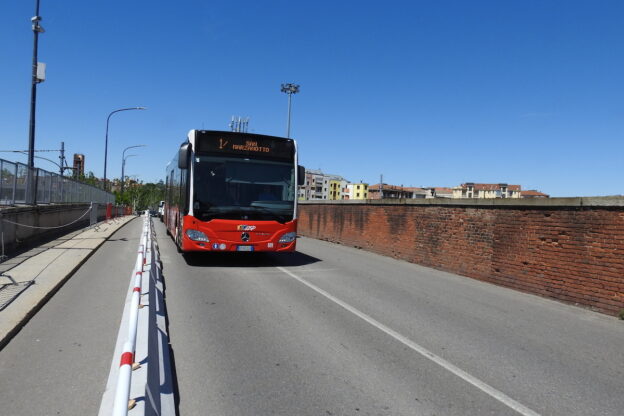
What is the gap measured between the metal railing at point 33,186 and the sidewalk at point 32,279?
5.62ft

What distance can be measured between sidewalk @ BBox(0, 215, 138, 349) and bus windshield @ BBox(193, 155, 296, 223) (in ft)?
10.5

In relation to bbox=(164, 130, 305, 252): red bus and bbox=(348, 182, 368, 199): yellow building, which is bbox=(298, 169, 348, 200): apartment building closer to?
bbox=(348, 182, 368, 199): yellow building

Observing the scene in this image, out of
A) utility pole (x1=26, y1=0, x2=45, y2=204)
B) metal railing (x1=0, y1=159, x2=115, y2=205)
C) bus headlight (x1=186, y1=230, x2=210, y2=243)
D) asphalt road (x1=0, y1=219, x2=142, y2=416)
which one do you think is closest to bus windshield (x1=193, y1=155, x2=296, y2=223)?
bus headlight (x1=186, y1=230, x2=210, y2=243)

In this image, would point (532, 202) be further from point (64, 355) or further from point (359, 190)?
point (359, 190)

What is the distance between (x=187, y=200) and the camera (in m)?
11.0

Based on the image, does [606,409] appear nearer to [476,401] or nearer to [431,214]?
[476,401]

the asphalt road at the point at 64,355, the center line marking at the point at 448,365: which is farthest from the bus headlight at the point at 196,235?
the center line marking at the point at 448,365

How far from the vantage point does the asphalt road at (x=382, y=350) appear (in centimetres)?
397

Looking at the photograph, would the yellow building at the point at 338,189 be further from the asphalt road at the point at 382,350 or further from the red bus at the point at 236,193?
Answer: the asphalt road at the point at 382,350

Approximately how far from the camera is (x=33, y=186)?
15242 millimetres

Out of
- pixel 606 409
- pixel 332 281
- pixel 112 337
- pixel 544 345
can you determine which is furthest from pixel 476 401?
pixel 332 281

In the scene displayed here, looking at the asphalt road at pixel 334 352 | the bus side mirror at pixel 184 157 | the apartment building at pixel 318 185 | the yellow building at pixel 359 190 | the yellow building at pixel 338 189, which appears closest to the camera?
the asphalt road at pixel 334 352

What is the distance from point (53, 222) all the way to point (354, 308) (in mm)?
14329

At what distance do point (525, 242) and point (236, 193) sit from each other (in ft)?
21.7
